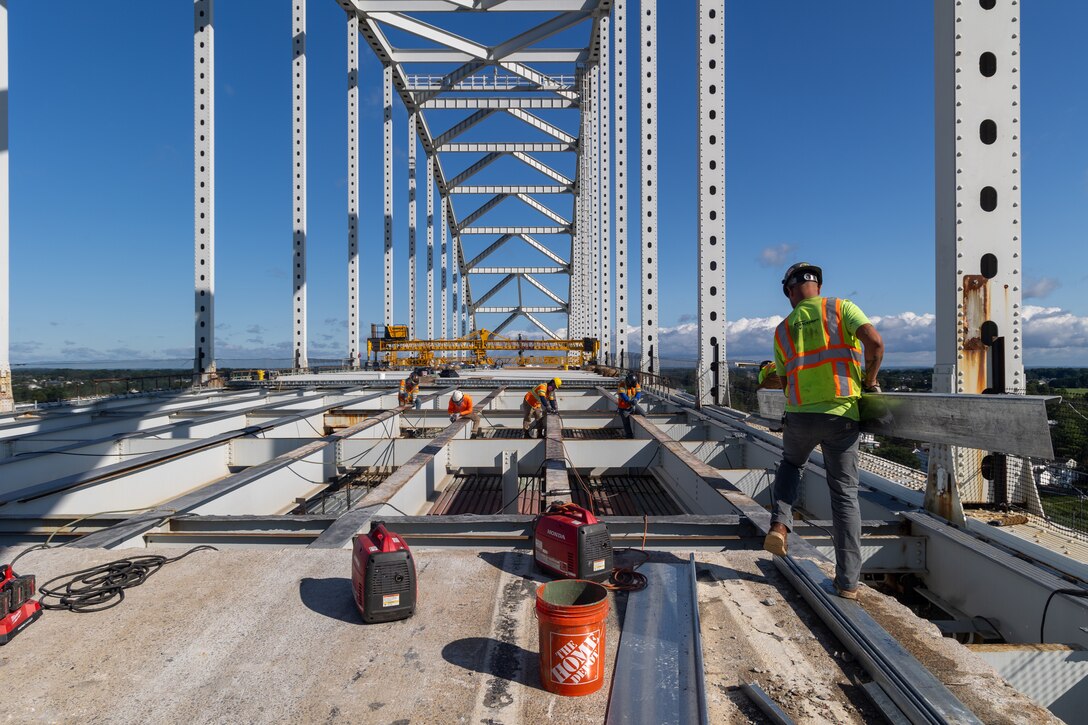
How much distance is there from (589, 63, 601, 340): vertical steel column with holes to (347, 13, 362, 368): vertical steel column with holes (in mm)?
11395

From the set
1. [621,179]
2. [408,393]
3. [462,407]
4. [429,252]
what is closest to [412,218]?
[429,252]

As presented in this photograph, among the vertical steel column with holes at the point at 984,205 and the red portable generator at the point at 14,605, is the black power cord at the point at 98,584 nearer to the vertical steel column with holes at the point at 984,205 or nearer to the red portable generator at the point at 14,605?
the red portable generator at the point at 14,605

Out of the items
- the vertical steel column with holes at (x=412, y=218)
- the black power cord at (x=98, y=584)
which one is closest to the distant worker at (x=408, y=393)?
the black power cord at (x=98, y=584)

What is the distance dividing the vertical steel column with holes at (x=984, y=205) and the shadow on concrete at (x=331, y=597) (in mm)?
4396

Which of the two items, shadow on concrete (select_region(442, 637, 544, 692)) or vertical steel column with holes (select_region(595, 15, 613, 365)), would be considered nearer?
shadow on concrete (select_region(442, 637, 544, 692))

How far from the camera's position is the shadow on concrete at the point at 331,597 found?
9.00ft

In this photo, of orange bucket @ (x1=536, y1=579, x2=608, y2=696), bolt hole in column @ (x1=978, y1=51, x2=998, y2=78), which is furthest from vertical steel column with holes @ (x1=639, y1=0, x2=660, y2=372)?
orange bucket @ (x1=536, y1=579, x2=608, y2=696)

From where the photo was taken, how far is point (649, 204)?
16594mm

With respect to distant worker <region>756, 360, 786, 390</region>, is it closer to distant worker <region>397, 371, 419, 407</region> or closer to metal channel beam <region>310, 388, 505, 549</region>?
metal channel beam <region>310, 388, 505, 549</region>

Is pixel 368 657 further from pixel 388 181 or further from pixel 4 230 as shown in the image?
pixel 388 181

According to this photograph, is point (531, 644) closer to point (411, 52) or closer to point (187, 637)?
point (187, 637)

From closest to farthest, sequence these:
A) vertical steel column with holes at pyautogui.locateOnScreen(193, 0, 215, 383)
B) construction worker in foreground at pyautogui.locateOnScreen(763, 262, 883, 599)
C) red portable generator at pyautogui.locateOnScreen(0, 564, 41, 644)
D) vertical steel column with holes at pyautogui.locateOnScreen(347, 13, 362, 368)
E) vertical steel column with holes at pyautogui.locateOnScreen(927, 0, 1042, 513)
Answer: red portable generator at pyautogui.locateOnScreen(0, 564, 41, 644), construction worker in foreground at pyautogui.locateOnScreen(763, 262, 883, 599), vertical steel column with holes at pyautogui.locateOnScreen(927, 0, 1042, 513), vertical steel column with holes at pyautogui.locateOnScreen(193, 0, 215, 383), vertical steel column with holes at pyautogui.locateOnScreen(347, 13, 362, 368)

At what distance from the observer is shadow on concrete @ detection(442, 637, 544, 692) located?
2.16 metres

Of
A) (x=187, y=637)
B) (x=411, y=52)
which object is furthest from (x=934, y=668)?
(x=411, y=52)
